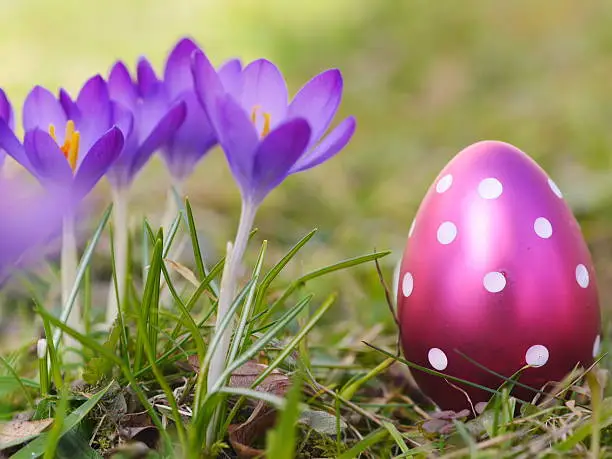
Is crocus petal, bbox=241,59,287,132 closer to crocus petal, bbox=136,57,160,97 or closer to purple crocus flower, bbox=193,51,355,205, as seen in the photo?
purple crocus flower, bbox=193,51,355,205

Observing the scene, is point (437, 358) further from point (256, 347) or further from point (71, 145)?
point (71, 145)

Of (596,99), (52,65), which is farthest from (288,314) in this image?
(52,65)

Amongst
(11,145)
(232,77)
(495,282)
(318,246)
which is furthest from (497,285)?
(318,246)

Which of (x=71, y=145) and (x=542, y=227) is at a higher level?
(x=71, y=145)

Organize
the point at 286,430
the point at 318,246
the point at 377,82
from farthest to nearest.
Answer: the point at 377,82, the point at 318,246, the point at 286,430

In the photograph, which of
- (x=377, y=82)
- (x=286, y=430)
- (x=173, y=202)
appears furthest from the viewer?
(x=377, y=82)

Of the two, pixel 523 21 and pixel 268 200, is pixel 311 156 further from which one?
pixel 523 21

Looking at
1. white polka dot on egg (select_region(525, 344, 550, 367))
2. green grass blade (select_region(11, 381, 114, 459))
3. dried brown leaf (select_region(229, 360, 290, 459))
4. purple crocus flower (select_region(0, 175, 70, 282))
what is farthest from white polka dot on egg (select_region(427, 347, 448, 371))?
purple crocus flower (select_region(0, 175, 70, 282))
